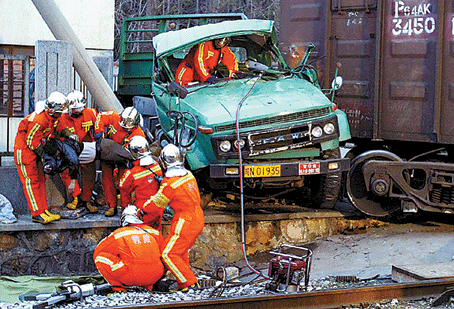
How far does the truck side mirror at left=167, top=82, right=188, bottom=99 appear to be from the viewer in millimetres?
9297

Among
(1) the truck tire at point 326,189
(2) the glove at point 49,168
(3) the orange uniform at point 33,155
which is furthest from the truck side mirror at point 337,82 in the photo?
(2) the glove at point 49,168

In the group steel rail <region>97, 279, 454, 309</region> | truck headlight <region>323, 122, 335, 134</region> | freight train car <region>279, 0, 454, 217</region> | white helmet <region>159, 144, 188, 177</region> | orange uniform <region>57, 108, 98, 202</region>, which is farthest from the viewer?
freight train car <region>279, 0, 454, 217</region>

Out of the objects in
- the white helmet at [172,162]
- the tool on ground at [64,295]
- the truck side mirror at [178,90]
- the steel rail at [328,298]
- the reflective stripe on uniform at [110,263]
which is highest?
the truck side mirror at [178,90]

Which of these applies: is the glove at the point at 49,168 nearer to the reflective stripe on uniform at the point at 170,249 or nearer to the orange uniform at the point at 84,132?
the orange uniform at the point at 84,132

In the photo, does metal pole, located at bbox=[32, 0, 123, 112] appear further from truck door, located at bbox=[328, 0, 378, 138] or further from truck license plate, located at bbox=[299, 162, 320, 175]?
truck license plate, located at bbox=[299, 162, 320, 175]

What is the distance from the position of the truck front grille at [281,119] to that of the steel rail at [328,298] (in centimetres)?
266

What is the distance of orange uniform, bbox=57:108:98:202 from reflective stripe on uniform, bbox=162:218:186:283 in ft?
7.65

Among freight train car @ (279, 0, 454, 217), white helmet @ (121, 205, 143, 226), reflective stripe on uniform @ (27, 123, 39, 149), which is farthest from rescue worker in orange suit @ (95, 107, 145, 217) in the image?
freight train car @ (279, 0, 454, 217)

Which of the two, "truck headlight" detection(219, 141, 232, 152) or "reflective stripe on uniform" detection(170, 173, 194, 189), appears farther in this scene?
"truck headlight" detection(219, 141, 232, 152)

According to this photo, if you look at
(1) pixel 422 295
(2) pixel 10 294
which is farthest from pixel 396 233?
(2) pixel 10 294

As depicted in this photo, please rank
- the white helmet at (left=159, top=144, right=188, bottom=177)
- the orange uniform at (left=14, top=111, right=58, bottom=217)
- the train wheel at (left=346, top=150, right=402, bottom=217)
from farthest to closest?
the train wheel at (left=346, top=150, right=402, bottom=217)
the orange uniform at (left=14, top=111, right=58, bottom=217)
the white helmet at (left=159, top=144, right=188, bottom=177)

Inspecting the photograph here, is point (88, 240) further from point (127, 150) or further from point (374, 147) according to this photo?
point (374, 147)

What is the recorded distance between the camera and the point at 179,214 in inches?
296

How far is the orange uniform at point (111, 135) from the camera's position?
9.21 m
